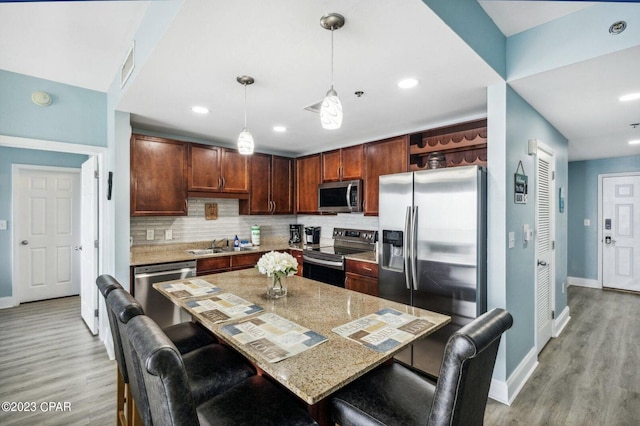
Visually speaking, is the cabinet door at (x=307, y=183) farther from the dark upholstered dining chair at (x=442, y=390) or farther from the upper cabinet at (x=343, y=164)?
the dark upholstered dining chair at (x=442, y=390)

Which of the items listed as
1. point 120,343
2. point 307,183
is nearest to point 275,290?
point 120,343

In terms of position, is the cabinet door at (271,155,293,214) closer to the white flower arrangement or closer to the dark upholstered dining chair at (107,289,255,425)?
the white flower arrangement

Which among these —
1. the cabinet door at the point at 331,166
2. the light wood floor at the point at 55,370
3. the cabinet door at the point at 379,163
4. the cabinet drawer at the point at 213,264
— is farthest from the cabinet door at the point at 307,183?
the light wood floor at the point at 55,370

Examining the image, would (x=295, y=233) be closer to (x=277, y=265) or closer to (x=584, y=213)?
(x=277, y=265)

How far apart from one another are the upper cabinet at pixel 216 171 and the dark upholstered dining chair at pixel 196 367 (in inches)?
98.2

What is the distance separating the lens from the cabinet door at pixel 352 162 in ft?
13.2

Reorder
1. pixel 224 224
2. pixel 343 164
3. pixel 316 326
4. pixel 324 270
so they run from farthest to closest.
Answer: pixel 224 224 < pixel 343 164 < pixel 324 270 < pixel 316 326

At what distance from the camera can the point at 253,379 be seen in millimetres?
1491

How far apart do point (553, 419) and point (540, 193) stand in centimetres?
189

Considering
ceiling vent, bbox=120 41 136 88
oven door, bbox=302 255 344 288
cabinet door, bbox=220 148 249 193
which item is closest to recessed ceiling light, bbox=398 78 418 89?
ceiling vent, bbox=120 41 136 88

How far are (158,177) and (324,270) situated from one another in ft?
7.25

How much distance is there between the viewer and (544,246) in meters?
3.21

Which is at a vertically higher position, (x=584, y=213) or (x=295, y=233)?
(x=584, y=213)

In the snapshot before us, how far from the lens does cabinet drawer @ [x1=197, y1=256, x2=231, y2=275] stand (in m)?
3.61
